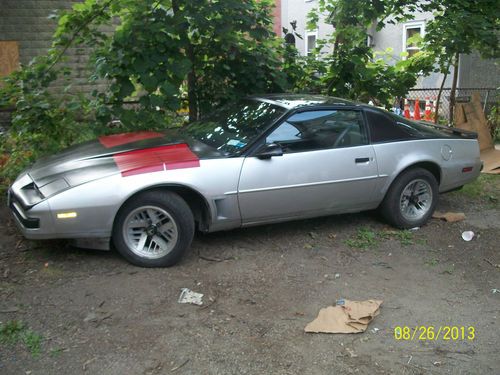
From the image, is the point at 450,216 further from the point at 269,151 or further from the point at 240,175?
the point at 240,175

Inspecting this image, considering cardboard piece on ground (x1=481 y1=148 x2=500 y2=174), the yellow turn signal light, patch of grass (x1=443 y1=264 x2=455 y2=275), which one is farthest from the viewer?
cardboard piece on ground (x1=481 y1=148 x2=500 y2=174)

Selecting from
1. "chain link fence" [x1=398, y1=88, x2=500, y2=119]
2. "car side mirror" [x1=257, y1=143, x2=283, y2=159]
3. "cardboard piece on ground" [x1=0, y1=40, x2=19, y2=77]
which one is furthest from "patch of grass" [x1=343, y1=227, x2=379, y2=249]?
"cardboard piece on ground" [x1=0, y1=40, x2=19, y2=77]

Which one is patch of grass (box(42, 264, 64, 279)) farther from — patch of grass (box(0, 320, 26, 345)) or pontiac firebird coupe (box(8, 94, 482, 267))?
patch of grass (box(0, 320, 26, 345))

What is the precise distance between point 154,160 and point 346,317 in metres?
2.01

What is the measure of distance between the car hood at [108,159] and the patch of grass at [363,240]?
1757 mm

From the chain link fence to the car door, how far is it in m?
6.11

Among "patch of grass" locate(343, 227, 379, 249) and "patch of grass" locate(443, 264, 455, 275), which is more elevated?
"patch of grass" locate(343, 227, 379, 249)

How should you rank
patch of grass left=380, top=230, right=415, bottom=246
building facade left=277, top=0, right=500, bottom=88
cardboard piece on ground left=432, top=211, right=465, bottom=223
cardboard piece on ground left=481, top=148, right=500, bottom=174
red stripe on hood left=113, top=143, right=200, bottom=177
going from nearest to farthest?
red stripe on hood left=113, top=143, right=200, bottom=177, patch of grass left=380, top=230, right=415, bottom=246, cardboard piece on ground left=432, top=211, right=465, bottom=223, cardboard piece on ground left=481, top=148, right=500, bottom=174, building facade left=277, top=0, right=500, bottom=88

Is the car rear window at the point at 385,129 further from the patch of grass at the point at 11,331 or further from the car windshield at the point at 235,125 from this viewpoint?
the patch of grass at the point at 11,331

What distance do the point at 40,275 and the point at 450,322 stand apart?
313 centimetres

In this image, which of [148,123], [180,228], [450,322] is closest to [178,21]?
[148,123]

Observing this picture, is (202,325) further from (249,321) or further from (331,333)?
(331,333)

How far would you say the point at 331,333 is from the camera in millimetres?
3576

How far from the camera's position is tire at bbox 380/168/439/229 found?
5.57 m
